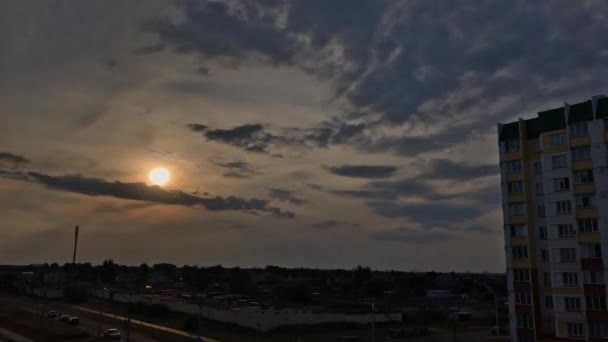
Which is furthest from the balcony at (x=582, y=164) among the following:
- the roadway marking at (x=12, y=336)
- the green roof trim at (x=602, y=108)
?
the roadway marking at (x=12, y=336)

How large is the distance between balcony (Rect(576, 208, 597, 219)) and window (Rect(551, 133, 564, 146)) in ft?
33.2

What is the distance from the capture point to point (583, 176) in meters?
71.7

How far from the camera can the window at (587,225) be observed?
69806mm

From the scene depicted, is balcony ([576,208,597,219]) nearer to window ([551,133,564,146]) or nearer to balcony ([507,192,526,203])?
window ([551,133,564,146])

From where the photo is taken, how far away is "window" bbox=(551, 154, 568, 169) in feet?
245

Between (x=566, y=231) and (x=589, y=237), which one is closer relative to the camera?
(x=589, y=237)

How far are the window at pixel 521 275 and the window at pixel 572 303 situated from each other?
25.0 ft

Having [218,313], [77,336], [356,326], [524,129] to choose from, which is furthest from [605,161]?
[77,336]

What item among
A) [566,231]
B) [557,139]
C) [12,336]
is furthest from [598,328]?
[12,336]

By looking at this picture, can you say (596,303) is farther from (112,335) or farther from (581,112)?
(112,335)

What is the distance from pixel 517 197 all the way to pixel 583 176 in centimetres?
1186

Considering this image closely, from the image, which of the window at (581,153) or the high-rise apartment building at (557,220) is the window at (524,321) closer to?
the high-rise apartment building at (557,220)

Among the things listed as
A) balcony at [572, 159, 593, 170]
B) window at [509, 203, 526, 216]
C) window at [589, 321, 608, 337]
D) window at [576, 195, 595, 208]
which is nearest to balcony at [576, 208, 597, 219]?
window at [576, 195, 595, 208]

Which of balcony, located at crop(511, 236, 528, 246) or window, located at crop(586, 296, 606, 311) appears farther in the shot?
balcony, located at crop(511, 236, 528, 246)
